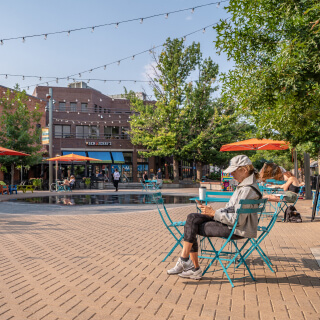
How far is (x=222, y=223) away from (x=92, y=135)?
126 feet

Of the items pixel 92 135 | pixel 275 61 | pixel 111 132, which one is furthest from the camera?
pixel 111 132

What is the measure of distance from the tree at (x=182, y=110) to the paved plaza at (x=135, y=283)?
982 inches

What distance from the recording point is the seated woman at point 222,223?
13.8 feet

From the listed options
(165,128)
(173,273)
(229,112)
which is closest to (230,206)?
(173,273)

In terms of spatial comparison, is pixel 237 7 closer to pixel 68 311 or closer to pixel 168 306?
pixel 168 306

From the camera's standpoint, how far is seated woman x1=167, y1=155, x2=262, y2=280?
420cm

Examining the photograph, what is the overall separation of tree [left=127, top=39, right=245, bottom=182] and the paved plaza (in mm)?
24941

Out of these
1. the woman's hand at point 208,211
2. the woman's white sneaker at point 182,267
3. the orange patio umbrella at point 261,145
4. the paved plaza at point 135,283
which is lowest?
the paved plaza at point 135,283

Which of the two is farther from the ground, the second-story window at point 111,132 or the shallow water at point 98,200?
the second-story window at point 111,132

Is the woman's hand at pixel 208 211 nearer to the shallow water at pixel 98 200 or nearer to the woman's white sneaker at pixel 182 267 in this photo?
the woman's white sneaker at pixel 182 267

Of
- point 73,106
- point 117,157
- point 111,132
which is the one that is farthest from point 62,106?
point 117,157

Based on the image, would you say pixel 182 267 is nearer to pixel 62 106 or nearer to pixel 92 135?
pixel 92 135

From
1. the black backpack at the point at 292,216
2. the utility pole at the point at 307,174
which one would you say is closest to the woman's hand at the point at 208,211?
the black backpack at the point at 292,216

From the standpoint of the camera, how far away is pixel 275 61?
5.52m
